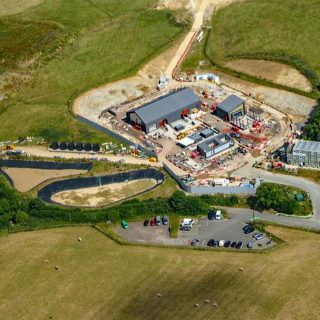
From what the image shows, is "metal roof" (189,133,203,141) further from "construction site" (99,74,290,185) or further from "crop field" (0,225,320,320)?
"crop field" (0,225,320,320)

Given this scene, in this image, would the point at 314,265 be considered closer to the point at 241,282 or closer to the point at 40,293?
the point at 241,282

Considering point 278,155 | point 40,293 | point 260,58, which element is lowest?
point 40,293

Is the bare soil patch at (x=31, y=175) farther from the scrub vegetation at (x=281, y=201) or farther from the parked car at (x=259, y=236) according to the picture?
the parked car at (x=259, y=236)

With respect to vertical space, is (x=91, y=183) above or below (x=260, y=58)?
below

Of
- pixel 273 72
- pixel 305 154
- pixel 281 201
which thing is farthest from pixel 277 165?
pixel 273 72

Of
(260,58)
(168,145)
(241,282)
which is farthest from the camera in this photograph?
(260,58)

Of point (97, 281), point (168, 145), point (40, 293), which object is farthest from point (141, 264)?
point (168, 145)

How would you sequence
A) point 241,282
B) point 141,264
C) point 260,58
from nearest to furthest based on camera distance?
point 241,282
point 141,264
point 260,58
